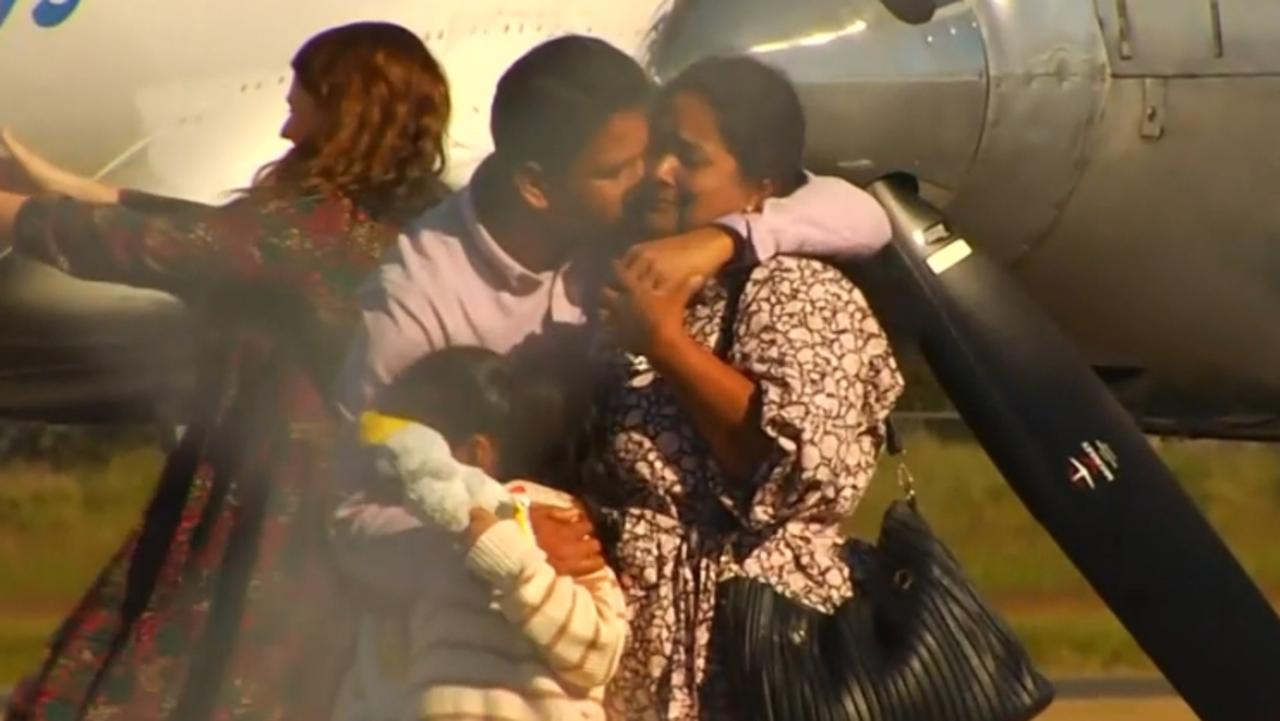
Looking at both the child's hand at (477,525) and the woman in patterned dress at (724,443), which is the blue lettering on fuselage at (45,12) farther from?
the child's hand at (477,525)

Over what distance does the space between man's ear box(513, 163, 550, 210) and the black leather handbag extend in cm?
56

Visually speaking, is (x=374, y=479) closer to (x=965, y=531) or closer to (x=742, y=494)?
(x=742, y=494)

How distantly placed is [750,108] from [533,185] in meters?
0.31

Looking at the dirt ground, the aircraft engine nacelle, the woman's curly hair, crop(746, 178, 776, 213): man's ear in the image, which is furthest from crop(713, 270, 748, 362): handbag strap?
the dirt ground

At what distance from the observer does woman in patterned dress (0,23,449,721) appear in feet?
14.4

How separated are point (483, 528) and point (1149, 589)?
1.92 m

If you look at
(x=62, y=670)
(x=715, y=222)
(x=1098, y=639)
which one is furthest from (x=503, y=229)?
(x=1098, y=639)

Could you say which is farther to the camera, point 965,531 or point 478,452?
point 965,531

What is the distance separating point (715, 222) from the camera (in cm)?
429

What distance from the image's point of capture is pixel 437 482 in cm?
400

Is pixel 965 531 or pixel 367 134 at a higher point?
pixel 367 134

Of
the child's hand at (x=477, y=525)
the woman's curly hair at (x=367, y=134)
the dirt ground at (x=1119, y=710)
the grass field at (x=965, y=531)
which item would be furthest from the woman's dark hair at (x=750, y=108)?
the grass field at (x=965, y=531)

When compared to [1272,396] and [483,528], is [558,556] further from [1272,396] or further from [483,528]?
[1272,396]

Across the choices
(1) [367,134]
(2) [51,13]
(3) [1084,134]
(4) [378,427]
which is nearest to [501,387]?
(4) [378,427]
